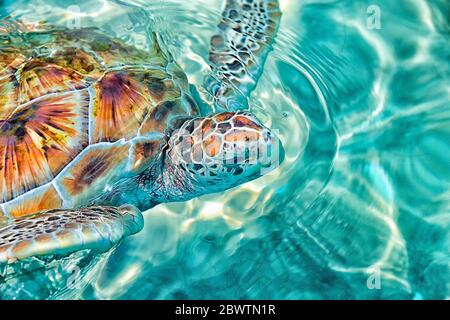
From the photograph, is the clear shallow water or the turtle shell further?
the clear shallow water

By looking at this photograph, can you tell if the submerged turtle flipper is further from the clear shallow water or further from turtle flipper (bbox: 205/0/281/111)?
turtle flipper (bbox: 205/0/281/111)

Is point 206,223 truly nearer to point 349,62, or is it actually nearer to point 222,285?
point 222,285

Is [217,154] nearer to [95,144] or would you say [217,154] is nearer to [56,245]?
[95,144]

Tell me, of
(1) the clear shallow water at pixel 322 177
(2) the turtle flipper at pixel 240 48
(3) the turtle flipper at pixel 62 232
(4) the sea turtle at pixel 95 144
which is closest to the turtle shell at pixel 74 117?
(4) the sea turtle at pixel 95 144

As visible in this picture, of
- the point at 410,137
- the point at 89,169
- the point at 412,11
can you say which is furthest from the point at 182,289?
the point at 412,11

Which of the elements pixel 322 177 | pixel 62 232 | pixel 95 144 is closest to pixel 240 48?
pixel 322 177

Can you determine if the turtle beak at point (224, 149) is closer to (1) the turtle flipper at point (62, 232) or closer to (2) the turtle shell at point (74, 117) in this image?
(2) the turtle shell at point (74, 117)

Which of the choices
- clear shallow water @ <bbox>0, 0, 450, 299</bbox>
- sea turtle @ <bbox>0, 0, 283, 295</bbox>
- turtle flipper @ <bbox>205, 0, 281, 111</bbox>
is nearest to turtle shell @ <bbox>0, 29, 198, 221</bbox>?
sea turtle @ <bbox>0, 0, 283, 295</bbox>
